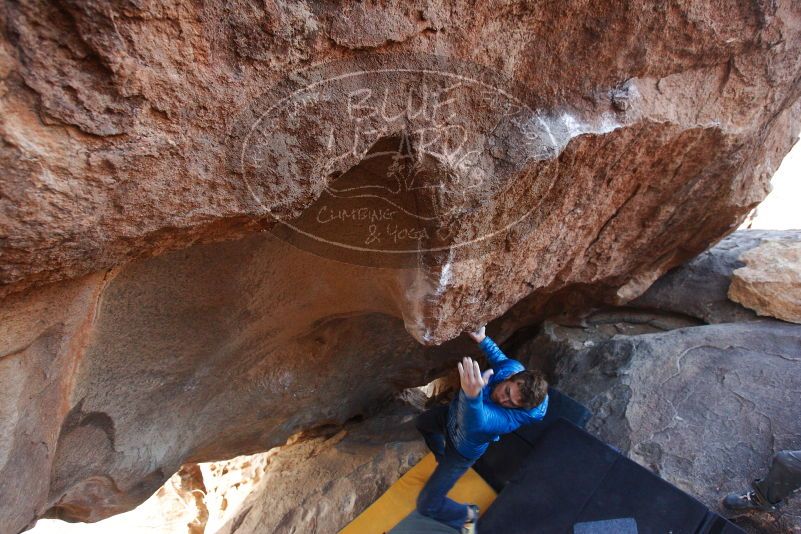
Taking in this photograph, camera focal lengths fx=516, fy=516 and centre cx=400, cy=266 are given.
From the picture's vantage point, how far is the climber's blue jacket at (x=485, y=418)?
5.87 feet

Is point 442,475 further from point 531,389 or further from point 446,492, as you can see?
point 531,389

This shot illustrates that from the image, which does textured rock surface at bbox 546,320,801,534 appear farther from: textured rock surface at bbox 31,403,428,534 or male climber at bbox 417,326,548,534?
textured rock surface at bbox 31,403,428,534

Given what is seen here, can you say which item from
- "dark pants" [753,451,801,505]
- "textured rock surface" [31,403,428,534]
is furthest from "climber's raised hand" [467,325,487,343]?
"dark pants" [753,451,801,505]

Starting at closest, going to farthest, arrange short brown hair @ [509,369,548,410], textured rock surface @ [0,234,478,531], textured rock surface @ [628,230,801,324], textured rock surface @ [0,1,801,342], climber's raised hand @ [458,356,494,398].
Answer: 1. textured rock surface @ [0,1,801,342]
2. textured rock surface @ [0,234,478,531]
3. climber's raised hand @ [458,356,494,398]
4. short brown hair @ [509,369,548,410]
5. textured rock surface @ [628,230,801,324]

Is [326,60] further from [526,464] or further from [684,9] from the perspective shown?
[526,464]

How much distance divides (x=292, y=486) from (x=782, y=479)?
2055 mm

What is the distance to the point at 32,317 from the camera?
103cm

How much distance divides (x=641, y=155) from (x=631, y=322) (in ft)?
4.72

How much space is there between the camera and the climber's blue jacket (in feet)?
5.87

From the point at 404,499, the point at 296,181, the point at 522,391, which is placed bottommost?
the point at 404,499

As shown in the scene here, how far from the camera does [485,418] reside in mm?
1802

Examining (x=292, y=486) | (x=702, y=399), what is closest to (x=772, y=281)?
(x=702, y=399)

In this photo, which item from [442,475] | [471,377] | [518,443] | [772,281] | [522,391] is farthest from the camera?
[772,281]

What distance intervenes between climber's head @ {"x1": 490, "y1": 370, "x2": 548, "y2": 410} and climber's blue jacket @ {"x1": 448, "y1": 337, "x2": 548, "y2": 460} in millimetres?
41
